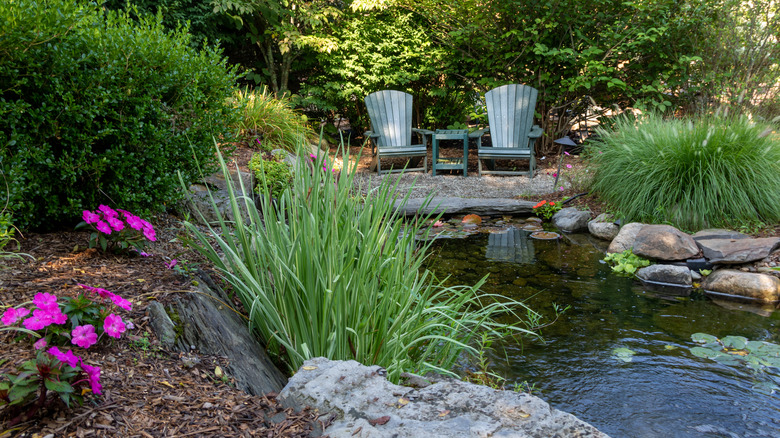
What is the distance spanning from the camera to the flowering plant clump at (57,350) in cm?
99

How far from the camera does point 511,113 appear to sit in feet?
23.4

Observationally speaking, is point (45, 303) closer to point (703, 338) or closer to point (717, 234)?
point (703, 338)

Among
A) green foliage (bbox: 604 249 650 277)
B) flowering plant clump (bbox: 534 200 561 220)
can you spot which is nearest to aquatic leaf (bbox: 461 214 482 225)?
flowering plant clump (bbox: 534 200 561 220)

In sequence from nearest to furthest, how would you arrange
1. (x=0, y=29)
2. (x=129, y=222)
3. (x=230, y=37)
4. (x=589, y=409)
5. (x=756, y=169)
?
(x=0, y=29) → (x=129, y=222) → (x=589, y=409) → (x=756, y=169) → (x=230, y=37)

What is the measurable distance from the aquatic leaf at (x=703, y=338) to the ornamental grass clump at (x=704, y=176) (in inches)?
68.2

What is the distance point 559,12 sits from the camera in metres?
6.85

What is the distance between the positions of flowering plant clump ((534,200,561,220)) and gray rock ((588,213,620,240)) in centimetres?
48

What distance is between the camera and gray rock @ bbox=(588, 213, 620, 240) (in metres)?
4.62

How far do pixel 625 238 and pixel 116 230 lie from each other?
3.65 meters

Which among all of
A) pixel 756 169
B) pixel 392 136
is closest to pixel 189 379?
pixel 756 169

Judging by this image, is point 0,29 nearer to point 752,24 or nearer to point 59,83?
point 59,83

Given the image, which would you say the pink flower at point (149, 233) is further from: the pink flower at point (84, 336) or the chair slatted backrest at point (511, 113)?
the chair slatted backrest at point (511, 113)

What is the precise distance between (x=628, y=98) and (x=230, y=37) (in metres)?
5.90

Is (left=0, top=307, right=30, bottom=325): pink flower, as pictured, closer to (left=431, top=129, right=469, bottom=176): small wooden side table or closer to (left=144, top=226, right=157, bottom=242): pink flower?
(left=144, top=226, right=157, bottom=242): pink flower
